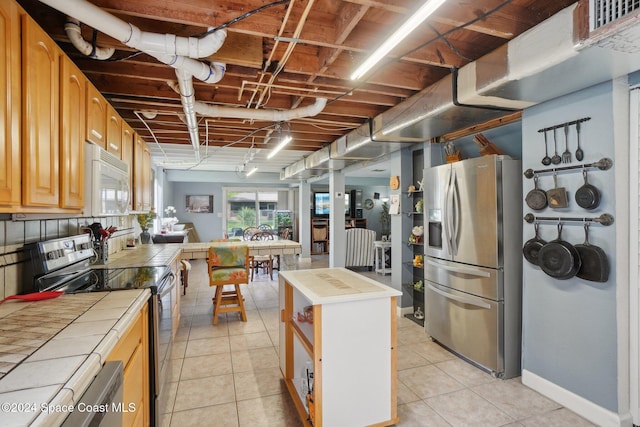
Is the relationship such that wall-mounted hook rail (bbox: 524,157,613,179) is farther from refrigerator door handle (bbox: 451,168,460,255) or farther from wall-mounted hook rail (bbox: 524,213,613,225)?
refrigerator door handle (bbox: 451,168,460,255)

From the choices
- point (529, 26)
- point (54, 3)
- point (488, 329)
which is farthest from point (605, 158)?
point (54, 3)

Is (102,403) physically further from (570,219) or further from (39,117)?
(570,219)

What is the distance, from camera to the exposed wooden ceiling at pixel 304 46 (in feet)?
5.54

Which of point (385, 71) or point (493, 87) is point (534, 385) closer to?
point (493, 87)

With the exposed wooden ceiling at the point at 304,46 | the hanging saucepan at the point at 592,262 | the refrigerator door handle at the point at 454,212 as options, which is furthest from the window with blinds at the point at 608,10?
the refrigerator door handle at the point at 454,212

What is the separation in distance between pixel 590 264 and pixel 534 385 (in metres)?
1.01

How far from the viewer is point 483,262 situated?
2572 millimetres

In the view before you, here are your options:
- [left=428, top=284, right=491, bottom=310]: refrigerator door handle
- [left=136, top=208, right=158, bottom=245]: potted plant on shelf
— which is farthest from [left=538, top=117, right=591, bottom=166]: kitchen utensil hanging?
[left=136, top=208, right=158, bottom=245]: potted plant on shelf

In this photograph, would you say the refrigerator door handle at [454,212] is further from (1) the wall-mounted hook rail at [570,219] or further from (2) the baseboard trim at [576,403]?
(2) the baseboard trim at [576,403]

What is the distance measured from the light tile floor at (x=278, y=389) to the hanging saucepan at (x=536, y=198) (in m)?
1.33

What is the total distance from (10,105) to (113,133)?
151 centimetres

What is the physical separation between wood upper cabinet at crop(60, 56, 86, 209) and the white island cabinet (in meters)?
1.37

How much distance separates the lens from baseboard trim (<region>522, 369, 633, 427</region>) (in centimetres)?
187

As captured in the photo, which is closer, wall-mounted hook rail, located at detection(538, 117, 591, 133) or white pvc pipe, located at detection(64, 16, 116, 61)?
white pvc pipe, located at detection(64, 16, 116, 61)
